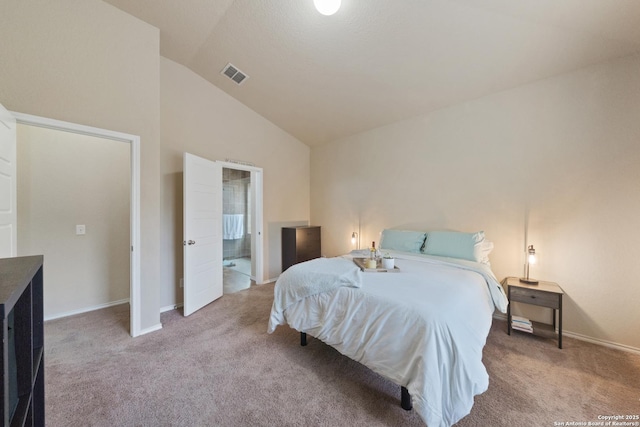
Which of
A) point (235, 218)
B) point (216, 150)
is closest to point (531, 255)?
point (216, 150)

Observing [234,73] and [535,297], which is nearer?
[535,297]

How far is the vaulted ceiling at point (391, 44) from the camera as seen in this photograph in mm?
1960

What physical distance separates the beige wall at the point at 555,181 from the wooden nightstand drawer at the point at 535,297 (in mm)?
348

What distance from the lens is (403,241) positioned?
318cm

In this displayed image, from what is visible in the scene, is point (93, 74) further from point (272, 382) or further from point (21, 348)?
point (272, 382)

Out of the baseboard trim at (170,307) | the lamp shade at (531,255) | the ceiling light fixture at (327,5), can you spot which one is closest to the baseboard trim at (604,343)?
the lamp shade at (531,255)

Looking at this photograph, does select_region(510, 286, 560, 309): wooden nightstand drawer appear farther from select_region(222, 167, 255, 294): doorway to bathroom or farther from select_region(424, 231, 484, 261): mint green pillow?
select_region(222, 167, 255, 294): doorway to bathroom

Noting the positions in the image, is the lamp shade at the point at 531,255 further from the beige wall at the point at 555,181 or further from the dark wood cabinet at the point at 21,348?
the dark wood cabinet at the point at 21,348

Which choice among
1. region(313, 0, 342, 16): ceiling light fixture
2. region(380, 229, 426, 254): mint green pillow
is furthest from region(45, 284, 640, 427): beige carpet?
region(313, 0, 342, 16): ceiling light fixture

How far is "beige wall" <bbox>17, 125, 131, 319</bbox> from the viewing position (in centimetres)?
271

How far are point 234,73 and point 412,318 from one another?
3.58m

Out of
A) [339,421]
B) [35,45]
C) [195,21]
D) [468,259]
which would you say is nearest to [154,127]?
[35,45]

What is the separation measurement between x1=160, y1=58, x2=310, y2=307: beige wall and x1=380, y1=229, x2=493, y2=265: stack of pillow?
2060 millimetres

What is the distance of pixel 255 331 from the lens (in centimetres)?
252
